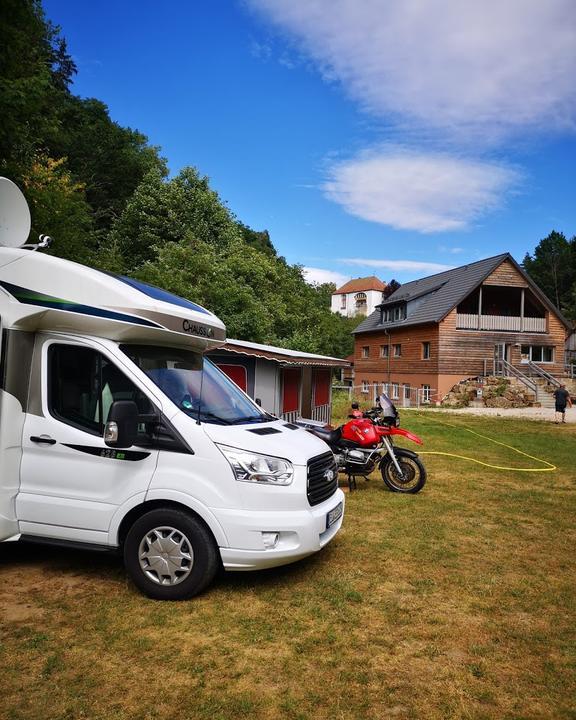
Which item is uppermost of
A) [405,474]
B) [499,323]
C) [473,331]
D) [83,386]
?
[499,323]

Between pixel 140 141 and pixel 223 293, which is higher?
pixel 140 141

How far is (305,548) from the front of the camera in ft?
15.0

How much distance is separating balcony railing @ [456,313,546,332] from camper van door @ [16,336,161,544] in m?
32.8

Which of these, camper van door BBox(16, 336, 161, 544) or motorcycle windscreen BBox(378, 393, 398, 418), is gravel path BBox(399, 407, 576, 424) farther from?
camper van door BBox(16, 336, 161, 544)

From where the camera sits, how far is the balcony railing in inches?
1385

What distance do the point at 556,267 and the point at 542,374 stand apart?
5604 centimetres

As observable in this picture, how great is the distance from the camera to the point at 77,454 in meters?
4.61

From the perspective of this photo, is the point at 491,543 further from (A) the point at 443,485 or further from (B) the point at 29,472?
(B) the point at 29,472

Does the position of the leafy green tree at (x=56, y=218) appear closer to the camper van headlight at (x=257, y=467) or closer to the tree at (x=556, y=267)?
the camper van headlight at (x=257, y=467)

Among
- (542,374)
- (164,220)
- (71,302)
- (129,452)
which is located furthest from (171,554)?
(542,374)

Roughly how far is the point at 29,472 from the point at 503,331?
35.5 meters

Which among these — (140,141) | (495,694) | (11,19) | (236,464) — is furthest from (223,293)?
(140,141)

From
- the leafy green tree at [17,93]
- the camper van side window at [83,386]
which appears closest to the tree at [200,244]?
the leafy green tree at [17,93]

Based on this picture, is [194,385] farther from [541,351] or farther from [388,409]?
[541,351]
